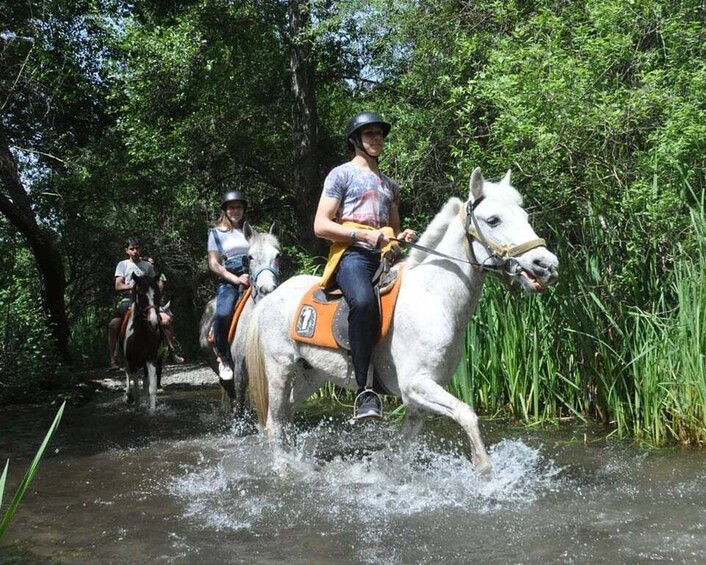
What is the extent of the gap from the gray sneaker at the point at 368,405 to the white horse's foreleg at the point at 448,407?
0.67 ft

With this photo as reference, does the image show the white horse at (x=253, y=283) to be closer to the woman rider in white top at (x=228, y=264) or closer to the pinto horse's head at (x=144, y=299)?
the woman rider in white top at (x=228, y=264)

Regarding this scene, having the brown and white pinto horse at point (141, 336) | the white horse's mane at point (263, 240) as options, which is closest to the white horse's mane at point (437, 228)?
the white horse's mane at point (263, 240)

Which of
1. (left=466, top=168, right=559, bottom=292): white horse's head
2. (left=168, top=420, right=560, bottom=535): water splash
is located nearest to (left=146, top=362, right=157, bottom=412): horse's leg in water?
(left=168, top=420, right=560, bottom=535): water splash

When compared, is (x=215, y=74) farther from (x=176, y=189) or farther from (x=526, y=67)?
(x=526, y=67)

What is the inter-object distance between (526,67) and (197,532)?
4976 millimetres

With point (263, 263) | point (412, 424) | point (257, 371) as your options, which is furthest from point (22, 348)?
point (412, 424)

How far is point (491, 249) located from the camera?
507 centimetres

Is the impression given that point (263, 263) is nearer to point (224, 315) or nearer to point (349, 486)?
point (224, 315)

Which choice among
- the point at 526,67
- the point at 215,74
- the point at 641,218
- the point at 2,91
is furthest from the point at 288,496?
the point at 215,74

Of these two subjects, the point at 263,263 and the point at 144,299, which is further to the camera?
the point at 144,299

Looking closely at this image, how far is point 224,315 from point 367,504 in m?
3.84

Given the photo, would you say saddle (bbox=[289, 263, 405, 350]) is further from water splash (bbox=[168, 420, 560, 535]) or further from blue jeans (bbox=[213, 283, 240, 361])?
blue jeans (bbox=[213, 283, 240, 361])

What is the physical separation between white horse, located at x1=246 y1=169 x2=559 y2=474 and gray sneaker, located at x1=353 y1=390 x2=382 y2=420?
0.61 feet

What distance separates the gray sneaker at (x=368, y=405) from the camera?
5.36 m
